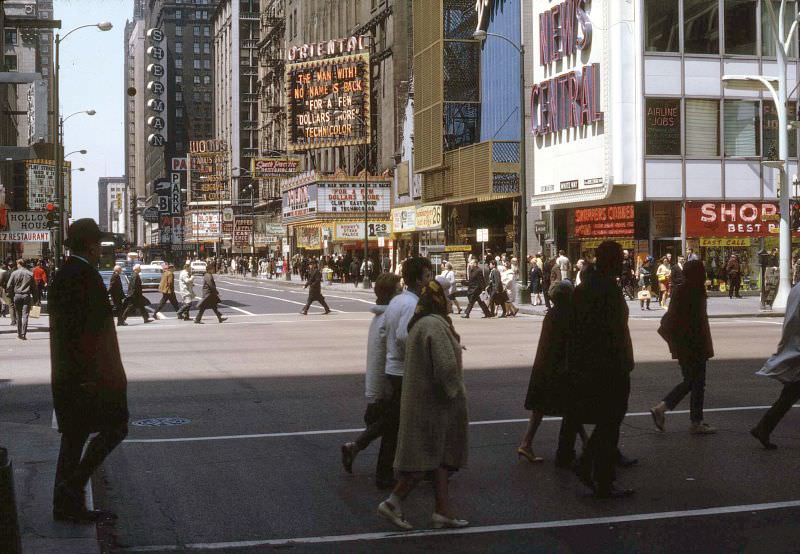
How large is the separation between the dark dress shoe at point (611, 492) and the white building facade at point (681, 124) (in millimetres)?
35097

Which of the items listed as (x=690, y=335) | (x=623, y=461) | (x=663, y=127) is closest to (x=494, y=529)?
(x=623, y=461)

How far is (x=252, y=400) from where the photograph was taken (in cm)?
1400

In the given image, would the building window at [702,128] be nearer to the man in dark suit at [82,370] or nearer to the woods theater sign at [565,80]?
the woods theater sign at [565,80]

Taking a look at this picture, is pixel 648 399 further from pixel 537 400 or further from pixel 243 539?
pixel 243 539

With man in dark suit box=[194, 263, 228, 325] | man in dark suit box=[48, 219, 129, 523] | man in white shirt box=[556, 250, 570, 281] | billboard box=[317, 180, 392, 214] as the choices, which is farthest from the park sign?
man in dark suit box=[48, 219, 129, 523]

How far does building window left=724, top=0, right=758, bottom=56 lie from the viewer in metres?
43.1

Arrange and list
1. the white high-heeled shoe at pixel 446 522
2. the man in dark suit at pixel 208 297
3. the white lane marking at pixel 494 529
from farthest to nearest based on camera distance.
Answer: the man in dark suit at pixel 208 297
the white high-heeled shoe at pixel 446 522
the white lane marking at pixel 494 529

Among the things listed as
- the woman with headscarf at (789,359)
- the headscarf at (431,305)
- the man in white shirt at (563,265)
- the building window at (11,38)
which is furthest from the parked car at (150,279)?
the headscarf at (431,305)

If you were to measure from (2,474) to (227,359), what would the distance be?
15.1 metres

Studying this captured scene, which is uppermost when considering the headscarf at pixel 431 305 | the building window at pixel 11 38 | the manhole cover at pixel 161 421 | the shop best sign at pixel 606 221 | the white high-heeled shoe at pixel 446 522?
the building window at pixel 11 38

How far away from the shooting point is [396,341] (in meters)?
8.35

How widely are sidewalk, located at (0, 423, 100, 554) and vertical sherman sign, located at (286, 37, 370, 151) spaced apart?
71.5 m

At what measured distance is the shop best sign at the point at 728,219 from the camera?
139 ft

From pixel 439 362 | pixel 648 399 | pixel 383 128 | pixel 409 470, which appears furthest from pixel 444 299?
pixel 383 128
